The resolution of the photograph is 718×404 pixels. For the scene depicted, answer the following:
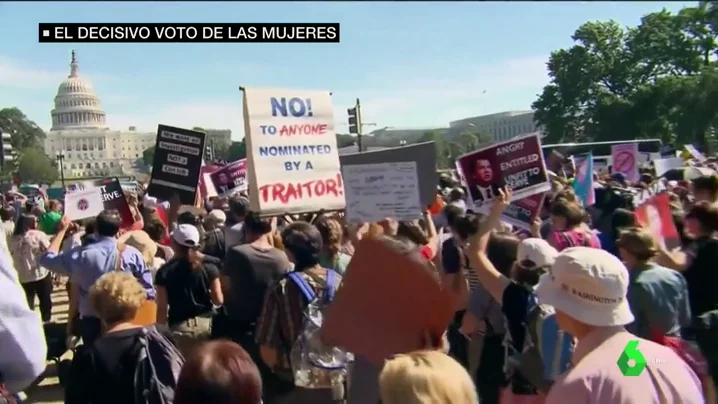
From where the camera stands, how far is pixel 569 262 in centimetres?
307

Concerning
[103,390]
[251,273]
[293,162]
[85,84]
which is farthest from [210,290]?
[85,84]

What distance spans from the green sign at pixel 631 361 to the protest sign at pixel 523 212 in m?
4.62

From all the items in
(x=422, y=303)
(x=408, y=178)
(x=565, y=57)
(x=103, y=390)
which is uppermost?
(x=565, y=57)

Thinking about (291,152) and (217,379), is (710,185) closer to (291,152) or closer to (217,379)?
(291,152)

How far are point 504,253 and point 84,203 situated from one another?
17.8ft

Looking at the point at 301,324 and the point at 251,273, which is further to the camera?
the point at 251,273

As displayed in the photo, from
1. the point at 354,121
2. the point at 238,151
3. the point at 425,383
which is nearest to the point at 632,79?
the point at 238,151

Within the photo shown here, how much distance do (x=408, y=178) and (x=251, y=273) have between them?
1450 mm

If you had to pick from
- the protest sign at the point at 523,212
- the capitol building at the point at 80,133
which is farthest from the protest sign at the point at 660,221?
the capitol building at the point at 80,133

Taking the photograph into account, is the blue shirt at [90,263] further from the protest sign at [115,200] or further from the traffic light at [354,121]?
the traffic light at [354,121]

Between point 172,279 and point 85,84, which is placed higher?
point 85,84

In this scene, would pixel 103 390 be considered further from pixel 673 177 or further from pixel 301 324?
pixel 673 177

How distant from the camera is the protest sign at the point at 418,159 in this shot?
617 centimetres

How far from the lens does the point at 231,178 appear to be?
453 inches
